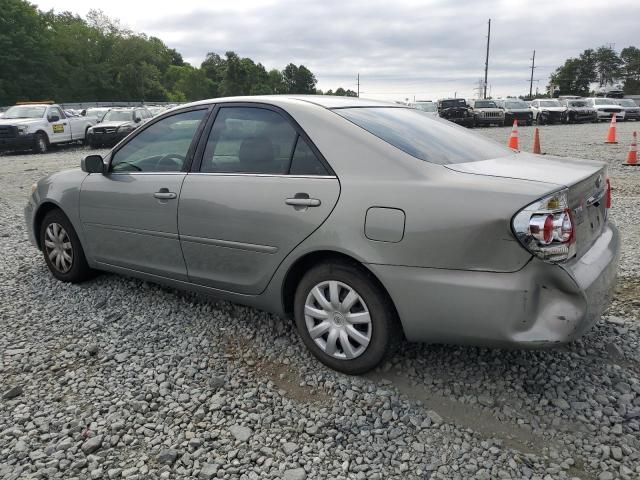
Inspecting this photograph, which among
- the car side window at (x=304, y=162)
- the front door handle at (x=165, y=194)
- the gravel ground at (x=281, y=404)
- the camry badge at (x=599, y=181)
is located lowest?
the gravel ground at (x=281, y=404)

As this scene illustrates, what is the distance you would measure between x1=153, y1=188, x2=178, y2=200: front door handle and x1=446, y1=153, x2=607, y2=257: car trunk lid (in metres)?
1.86

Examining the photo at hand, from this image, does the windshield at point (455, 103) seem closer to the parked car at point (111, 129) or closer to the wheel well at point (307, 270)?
the parked car at point (111, 129)

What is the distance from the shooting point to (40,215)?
4820 mm

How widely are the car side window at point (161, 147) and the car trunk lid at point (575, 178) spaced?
6.25 ft

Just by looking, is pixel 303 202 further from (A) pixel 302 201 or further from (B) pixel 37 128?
(B) pixel 37 128

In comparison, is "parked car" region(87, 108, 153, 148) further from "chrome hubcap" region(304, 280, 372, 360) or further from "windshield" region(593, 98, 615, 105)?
"windshield" region(593, 98, 615, 105)

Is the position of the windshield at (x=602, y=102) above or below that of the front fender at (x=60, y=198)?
above

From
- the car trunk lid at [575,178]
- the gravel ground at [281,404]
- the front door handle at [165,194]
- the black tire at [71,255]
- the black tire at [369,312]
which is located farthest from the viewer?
the black tire at [71,255]

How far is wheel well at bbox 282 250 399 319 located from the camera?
114 inches

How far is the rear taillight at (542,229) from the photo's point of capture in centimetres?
245

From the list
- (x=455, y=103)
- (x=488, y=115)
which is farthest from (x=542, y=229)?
(x=455, y=103)

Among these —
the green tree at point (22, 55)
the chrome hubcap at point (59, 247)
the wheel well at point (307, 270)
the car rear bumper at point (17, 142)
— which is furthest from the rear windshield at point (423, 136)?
the green tree at point (22, 55)

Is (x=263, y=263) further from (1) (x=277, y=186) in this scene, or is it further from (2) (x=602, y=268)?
(2) (x=602, y=268)

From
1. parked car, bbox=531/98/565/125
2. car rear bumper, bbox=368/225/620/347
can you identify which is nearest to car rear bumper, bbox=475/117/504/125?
parked car, bbox=531/98/565/125
